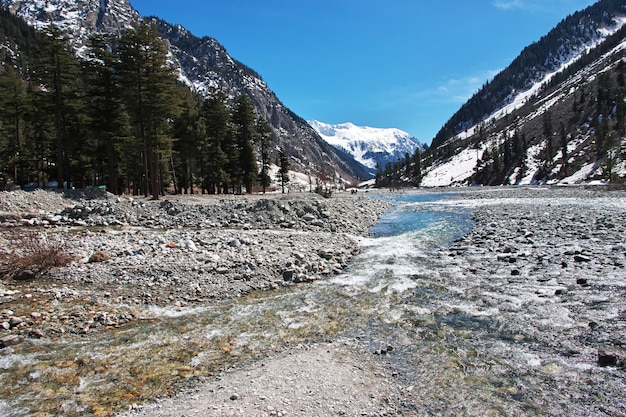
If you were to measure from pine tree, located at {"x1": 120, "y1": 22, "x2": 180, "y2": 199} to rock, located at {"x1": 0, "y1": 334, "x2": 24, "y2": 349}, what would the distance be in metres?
24.0

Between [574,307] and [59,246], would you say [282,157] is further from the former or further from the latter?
[574,307]

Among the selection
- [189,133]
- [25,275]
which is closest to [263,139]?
[189,133]

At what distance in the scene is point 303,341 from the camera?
25.7ft

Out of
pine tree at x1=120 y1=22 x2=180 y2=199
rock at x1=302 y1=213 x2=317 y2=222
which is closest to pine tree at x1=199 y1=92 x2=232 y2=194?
pine tree at x1=120 y1=22 x2=180 y2=199

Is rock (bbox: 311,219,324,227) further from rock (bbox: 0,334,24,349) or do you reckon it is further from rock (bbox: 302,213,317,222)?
rock (bbox: 0,334,24,349)

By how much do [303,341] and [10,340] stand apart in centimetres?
686

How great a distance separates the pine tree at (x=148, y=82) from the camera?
2972 cm

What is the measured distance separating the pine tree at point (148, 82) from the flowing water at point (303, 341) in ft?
80.7

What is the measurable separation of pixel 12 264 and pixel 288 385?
11.6 m

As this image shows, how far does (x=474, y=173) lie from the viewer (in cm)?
15925

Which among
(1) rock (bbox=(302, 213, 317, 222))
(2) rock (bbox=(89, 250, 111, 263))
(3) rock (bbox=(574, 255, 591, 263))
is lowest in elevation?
(3) rock (bbox=(574, 255, 591, 263))

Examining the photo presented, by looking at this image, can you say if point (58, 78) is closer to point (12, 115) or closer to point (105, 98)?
point (105, 98)

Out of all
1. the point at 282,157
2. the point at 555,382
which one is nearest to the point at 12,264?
the point at 555,382

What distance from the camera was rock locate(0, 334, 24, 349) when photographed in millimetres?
7305
